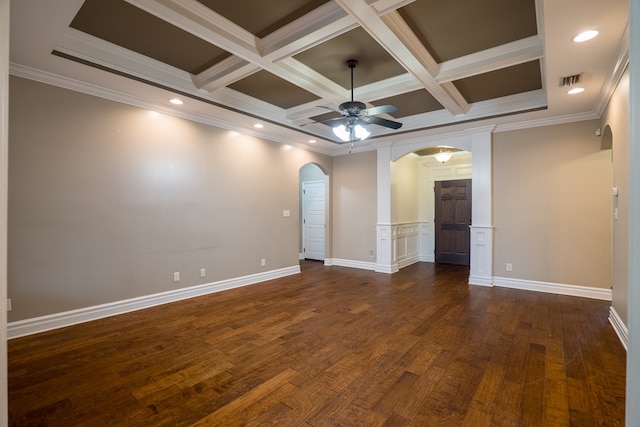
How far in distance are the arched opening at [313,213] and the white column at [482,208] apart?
10.8 feet

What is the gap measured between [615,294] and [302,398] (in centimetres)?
368

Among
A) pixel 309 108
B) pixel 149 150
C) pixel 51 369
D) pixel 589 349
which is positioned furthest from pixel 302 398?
pixel 309 108

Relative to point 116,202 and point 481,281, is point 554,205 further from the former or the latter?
point 116,202


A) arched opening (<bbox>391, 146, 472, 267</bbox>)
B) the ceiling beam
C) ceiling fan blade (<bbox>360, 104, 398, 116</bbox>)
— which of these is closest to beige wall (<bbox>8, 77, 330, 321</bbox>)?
ceiling fan blade (<bbox>360, 104, 398, 116</bbox>)

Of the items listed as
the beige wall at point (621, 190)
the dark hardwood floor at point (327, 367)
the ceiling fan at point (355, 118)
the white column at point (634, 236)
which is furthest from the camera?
the ceiling fan at point (355, 118)

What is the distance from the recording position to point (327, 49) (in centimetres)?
326

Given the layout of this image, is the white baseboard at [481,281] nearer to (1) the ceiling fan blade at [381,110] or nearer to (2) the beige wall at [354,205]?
(2) the beige wall at [354,205]

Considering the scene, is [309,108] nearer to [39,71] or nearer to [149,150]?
[149,150]

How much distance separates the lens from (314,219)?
25.8 feet

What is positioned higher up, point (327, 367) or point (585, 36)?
point (585, 36)

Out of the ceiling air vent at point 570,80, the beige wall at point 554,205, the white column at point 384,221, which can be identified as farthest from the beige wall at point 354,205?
the ceiling air vent at point 570,80

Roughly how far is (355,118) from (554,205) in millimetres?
3553

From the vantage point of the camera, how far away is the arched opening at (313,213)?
767cm

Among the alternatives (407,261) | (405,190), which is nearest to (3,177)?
(405,190)
